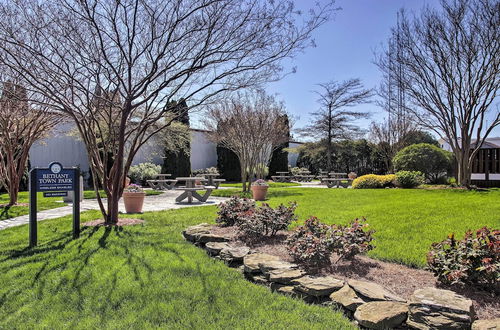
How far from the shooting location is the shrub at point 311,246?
3.54 metres

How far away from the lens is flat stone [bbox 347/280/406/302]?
269cm

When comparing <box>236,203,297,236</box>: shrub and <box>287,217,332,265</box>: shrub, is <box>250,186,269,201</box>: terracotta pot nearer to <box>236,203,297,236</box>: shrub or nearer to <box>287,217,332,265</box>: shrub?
<box>236,203,297,236</box>: shrub

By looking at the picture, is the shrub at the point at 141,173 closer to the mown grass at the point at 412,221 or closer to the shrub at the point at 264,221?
the mown grass at the point at 412,221

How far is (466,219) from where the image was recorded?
6.07 metres

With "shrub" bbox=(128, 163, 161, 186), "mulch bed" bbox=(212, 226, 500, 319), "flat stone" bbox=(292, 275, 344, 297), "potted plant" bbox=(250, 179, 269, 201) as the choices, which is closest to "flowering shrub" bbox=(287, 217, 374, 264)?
"mulch bed" bbox=(212, 226, 500, 319)

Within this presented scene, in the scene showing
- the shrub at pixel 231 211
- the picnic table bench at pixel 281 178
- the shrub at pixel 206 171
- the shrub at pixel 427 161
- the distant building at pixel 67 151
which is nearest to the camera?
the shrub at pixel 231 211

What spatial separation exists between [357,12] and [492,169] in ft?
40.7

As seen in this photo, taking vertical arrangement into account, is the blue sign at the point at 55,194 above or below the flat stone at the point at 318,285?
above

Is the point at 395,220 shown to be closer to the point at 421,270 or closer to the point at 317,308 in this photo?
the point at 421,270

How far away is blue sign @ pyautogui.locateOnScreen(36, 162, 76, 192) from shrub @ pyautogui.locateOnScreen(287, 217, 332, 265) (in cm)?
362

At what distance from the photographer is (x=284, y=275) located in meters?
3.30

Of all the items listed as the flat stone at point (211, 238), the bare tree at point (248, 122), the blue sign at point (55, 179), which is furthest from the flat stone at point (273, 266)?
the bare tree at point (248, 122)

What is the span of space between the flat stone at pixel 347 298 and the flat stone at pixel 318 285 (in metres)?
0.06

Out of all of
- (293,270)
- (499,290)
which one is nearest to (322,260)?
(293,270)
